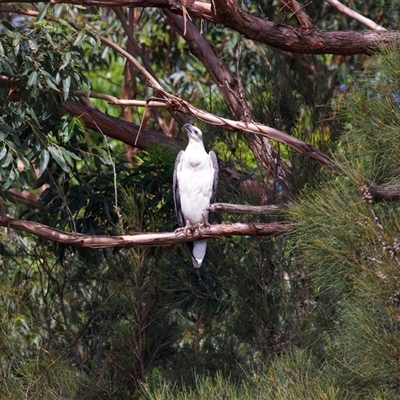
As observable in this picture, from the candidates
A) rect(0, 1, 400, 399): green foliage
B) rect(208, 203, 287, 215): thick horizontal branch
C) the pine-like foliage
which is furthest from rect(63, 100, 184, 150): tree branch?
the pine-like foliage

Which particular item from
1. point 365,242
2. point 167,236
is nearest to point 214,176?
point 167,236

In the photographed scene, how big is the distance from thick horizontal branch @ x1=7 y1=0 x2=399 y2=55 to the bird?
0.70 meters

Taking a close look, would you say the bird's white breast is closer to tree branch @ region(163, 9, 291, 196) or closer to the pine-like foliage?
tree branch @ region(163, 9, 291, 196)

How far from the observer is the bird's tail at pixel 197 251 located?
5117 millimetres

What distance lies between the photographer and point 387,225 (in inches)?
138

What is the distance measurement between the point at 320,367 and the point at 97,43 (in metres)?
2.02

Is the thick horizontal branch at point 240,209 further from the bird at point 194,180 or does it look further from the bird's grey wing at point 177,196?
the bird's grey wing at point 177,196

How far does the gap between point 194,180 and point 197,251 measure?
1.64 ft

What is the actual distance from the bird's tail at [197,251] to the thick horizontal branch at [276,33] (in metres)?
1.09

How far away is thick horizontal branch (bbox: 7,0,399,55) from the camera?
→ 15.8 feet

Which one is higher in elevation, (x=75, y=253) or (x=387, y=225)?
(x=387, y=225)

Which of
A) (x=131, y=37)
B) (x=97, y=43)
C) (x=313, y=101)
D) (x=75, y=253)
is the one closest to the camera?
(x=97, y=43)

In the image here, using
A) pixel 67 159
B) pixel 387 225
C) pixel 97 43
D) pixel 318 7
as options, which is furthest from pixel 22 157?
pixel 318 7

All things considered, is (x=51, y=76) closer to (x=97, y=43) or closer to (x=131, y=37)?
(x=97, y=43)
